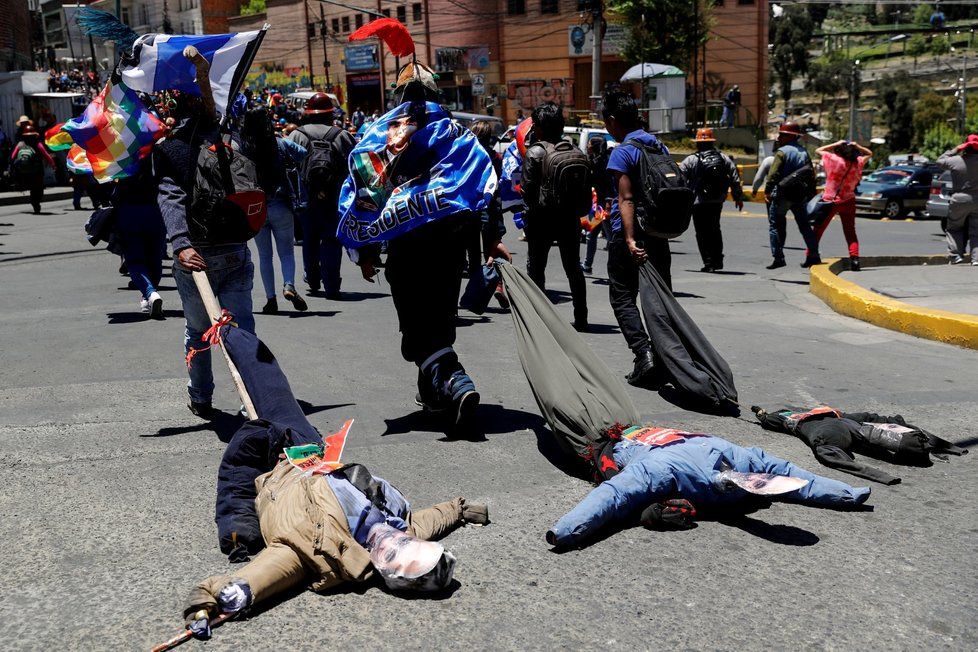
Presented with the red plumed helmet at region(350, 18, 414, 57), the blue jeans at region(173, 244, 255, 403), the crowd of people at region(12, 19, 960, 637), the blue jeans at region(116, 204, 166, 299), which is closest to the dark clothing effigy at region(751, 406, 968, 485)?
the crowd of people at region(12, 19, 960, 637)

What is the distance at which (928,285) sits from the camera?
409 inches

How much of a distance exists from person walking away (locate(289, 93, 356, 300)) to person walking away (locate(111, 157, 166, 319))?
4.88ft

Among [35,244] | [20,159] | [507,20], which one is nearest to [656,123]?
[507,20]

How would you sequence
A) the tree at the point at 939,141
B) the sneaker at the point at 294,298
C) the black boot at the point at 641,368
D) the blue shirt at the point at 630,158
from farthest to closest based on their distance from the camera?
the tree at the point at 939,141
the sneaker at the point at 294,298
the blue shirt at the point at 630,158
the black boot at the point at 641,368

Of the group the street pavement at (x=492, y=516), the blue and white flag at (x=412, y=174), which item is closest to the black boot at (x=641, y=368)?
the street pavement at (x=492, y=516)

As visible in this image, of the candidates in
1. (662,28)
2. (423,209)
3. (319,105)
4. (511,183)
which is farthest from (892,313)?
(662,28)

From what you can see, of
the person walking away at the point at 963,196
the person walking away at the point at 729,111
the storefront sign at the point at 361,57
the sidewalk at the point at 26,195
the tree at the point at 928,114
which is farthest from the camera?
the storefront sign at the point at 361,57

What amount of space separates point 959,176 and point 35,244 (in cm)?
1409

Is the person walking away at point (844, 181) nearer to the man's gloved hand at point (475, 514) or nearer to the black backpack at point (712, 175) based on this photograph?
the black backpack at point (712, 175)

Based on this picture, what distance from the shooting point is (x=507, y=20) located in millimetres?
60094

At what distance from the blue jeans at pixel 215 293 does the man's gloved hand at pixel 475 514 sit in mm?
2153

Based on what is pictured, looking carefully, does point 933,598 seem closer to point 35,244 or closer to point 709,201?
point 709,201

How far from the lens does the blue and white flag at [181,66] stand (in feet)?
18.7

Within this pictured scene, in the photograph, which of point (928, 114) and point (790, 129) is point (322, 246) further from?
point (928, 114)
